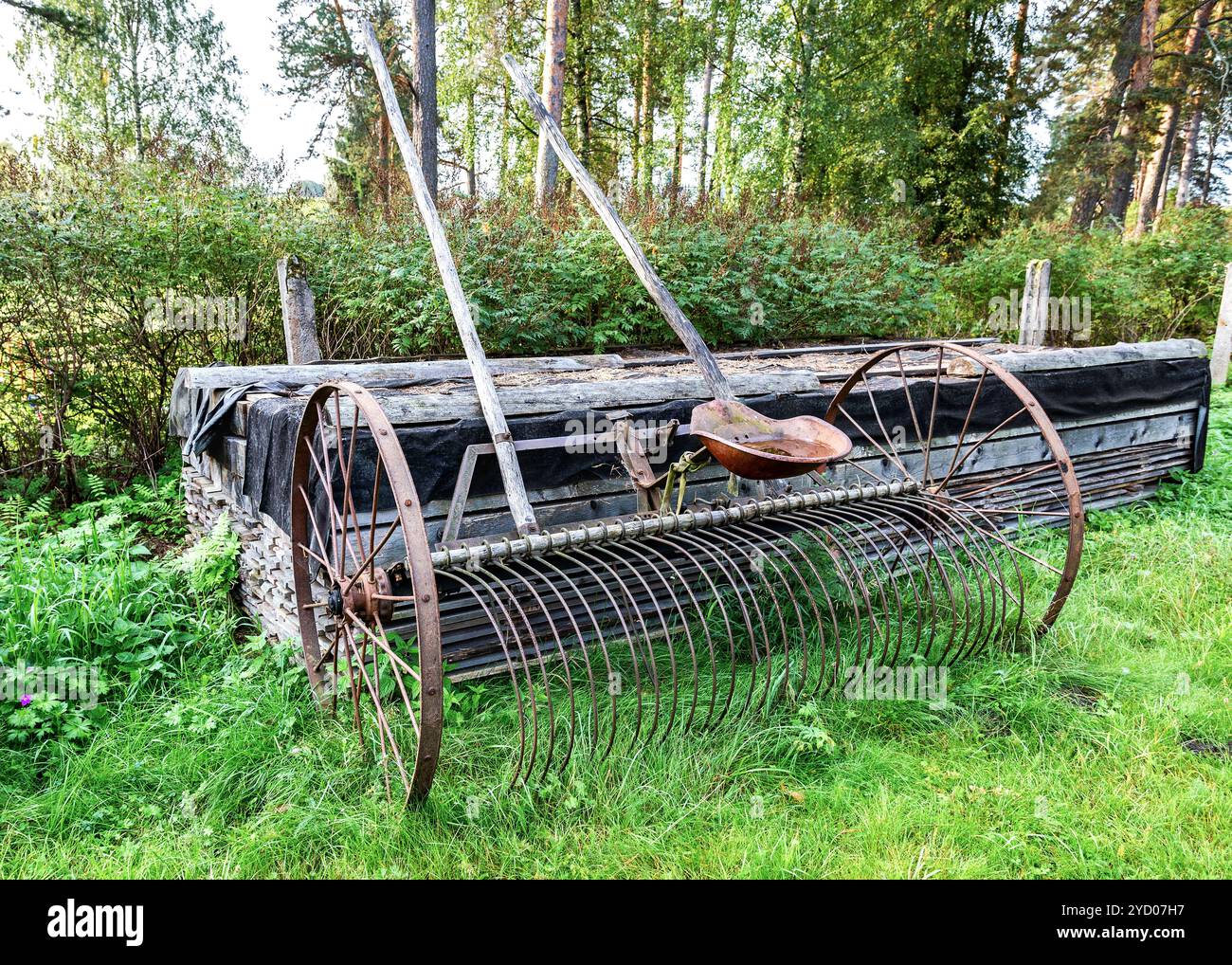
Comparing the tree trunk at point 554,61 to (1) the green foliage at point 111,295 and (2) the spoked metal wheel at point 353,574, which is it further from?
(2) the spoked metal wheel at point 353,574

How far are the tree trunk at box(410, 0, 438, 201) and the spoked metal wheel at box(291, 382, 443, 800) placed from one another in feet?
22.5

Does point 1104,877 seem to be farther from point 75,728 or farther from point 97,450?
point 97,450

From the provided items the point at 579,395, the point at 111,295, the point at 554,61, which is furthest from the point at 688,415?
the point at 554,61

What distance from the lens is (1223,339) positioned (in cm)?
886

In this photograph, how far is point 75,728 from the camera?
252 cm

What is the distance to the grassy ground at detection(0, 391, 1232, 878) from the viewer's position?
6.65 feet

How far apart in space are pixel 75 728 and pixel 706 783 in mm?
2102

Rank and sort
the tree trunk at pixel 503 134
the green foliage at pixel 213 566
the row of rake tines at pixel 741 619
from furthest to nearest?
the tree trunk at pixel 503 134
the green foliage at pixel 213 566
the row of rake tines at pixel 741 619

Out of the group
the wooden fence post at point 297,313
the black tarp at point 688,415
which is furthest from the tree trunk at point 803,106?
the wooden fence post at point 297,313

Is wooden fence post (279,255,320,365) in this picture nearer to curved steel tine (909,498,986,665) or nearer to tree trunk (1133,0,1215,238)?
curved steel tine (909,498,986,665)

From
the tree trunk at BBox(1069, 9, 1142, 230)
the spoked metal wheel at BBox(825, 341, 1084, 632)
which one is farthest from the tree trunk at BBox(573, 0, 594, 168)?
the spoked metal wheel at BBox(825, 341, 1084, 632)

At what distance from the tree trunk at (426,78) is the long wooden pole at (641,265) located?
216 inches

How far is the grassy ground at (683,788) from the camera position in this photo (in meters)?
2.03
